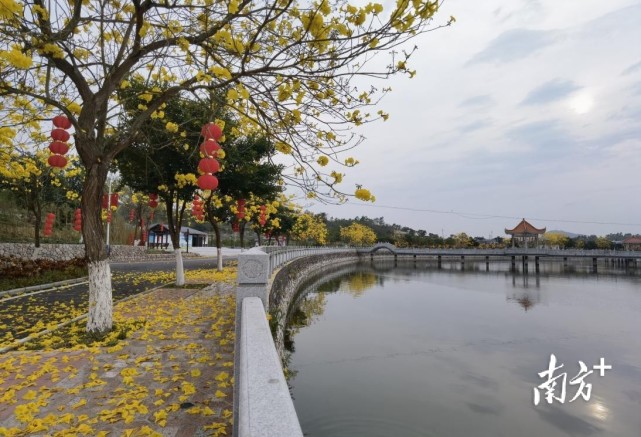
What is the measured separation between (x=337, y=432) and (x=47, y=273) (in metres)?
12.1

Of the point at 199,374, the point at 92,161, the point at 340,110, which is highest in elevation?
the point at 340,110

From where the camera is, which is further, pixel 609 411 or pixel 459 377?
pixel 459 377

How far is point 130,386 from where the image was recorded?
453 centimetres

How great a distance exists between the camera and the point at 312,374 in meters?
10.0

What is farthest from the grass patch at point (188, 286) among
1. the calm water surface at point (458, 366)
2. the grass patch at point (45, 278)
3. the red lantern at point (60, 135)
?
the red lantern at point (60, 135)

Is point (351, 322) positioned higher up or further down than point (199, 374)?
further down

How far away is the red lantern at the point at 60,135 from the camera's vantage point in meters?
Result: 6.03

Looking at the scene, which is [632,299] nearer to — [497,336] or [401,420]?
[497,336]

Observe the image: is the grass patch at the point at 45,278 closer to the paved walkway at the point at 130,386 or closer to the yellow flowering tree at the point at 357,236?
the paved walkway at the point at 130,386

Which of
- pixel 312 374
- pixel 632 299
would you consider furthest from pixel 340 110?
pixel 632 299

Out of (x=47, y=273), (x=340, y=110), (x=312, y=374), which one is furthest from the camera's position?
(x=47, y=273)

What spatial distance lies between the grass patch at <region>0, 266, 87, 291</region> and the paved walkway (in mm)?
7528

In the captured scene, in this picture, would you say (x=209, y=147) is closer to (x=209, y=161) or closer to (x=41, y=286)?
(x=209, y=161)

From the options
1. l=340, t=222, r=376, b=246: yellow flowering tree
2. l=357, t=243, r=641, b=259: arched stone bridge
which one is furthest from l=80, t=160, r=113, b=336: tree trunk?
l=340, t=222, r=376, b=246: yellow flowering tree
